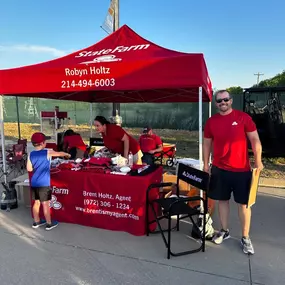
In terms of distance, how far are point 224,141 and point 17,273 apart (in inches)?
95.8

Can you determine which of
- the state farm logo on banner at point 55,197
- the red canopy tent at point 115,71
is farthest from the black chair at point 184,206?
the state farm logo on banner at point 55,197

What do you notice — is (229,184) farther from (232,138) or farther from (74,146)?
(74,146)

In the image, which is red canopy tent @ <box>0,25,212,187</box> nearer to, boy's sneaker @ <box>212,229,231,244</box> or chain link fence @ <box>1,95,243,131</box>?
boy's sneaker @ <box>212,229,231,244</box>

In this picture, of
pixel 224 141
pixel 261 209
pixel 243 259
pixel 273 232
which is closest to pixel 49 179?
pixel 224 141

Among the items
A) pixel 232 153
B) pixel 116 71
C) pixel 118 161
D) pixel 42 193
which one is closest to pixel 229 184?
pixel 232 153

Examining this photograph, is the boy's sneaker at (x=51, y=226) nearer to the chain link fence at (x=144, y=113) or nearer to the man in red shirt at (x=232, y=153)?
the man in red shirt at (x=232, y=153)

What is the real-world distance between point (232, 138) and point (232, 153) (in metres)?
0.16

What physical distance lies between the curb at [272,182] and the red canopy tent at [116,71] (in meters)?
2.92

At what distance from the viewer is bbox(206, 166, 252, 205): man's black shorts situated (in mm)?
3025

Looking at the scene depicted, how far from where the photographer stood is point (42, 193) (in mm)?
3561

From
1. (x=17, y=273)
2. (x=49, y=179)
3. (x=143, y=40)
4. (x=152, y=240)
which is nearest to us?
(x=17, y=273)

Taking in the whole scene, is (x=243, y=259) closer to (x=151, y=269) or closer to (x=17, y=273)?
(x=151, y=269)

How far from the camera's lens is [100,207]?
3.67 meters

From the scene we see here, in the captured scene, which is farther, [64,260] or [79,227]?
[79,227]
